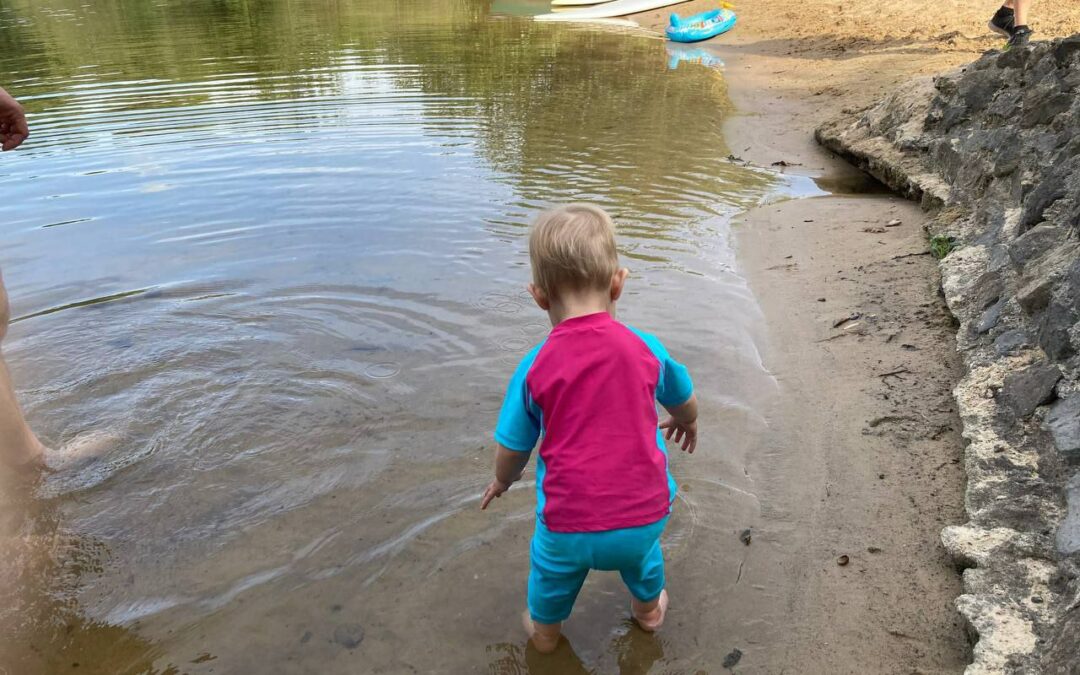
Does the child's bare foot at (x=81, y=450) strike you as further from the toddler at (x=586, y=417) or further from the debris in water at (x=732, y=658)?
the debris in water at (x=732, y=658)

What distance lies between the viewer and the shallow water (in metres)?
2.72

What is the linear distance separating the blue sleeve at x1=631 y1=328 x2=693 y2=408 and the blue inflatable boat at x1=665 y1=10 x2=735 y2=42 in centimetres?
1624

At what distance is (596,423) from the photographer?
2230 millimetres

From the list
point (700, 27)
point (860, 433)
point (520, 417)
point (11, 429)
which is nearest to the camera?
point (520, 417)

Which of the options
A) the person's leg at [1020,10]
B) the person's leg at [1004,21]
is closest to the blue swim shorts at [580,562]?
the person's leg at [1020,10]

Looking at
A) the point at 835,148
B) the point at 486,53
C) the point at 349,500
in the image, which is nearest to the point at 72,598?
the point at 349,500

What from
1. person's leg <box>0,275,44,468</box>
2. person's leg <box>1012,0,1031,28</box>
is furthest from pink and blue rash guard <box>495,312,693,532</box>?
person's leg <box>1012,0,1031,28</box>

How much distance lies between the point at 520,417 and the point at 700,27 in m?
16.7

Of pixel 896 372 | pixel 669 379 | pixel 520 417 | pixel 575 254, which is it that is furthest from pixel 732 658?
pixel 896 372

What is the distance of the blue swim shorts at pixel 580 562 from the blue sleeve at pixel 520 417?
259 mm

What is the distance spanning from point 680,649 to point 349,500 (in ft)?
5.01

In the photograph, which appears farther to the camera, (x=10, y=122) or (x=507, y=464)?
(x=10, y=122)

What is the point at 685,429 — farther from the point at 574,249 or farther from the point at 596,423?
the point at 574,249

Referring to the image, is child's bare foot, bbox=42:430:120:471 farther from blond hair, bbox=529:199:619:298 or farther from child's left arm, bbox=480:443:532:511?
blond hair, bbox=529:199:619:298
